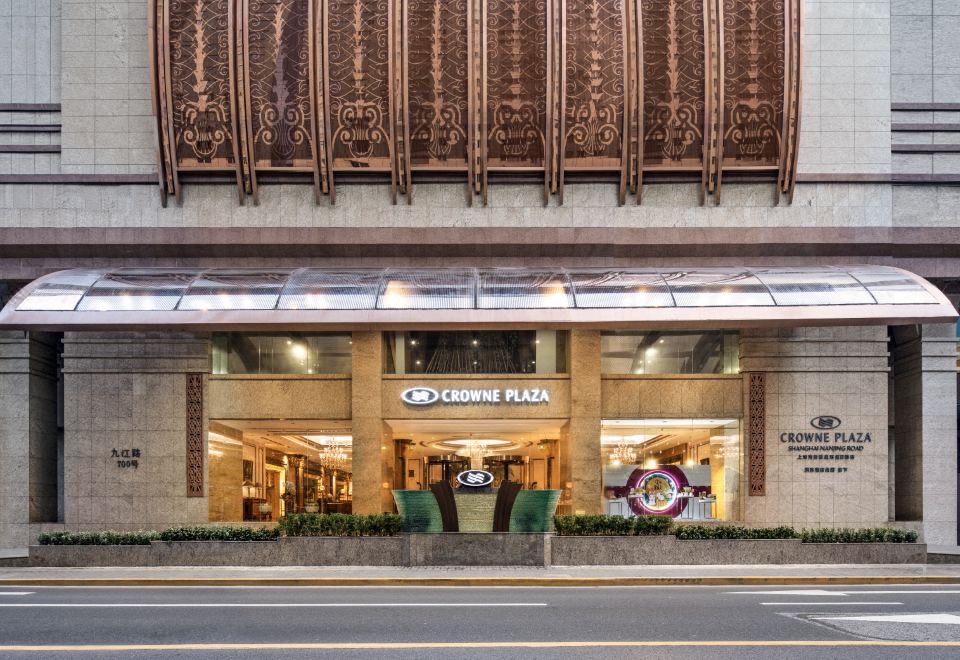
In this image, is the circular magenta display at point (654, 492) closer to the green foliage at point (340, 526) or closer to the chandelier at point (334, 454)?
the chandelier at point (334, 454)

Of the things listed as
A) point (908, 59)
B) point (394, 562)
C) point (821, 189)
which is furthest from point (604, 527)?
point (908, 59)

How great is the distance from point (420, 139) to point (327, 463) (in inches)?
383

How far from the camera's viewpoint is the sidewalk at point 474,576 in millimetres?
18062

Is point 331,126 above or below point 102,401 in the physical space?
above

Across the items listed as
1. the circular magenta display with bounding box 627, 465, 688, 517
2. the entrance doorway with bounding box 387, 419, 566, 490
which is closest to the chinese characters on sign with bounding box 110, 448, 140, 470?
the entrance doorway with bounding box 387, 419, 566, 490

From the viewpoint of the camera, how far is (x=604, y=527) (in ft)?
70.0

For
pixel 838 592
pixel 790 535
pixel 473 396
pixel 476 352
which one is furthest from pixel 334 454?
pixel 838 592

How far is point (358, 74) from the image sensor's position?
2598cm

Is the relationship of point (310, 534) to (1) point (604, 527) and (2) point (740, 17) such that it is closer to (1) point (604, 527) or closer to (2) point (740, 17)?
(1) point (604, 527)

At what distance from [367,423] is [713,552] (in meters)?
10.2

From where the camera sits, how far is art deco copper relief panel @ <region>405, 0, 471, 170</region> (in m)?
25.8

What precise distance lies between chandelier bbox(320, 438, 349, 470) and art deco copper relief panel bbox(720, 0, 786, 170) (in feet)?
43.1

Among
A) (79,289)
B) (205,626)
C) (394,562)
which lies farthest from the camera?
(79,289)

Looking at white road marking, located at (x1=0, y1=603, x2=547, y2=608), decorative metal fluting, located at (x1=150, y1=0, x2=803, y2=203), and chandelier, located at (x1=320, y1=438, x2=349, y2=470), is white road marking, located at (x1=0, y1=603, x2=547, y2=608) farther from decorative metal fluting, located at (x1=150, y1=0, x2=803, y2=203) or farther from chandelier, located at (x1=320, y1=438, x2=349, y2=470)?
decorative metal fluting, located at (x1=150, y1=0, x2=803, y2=203)
